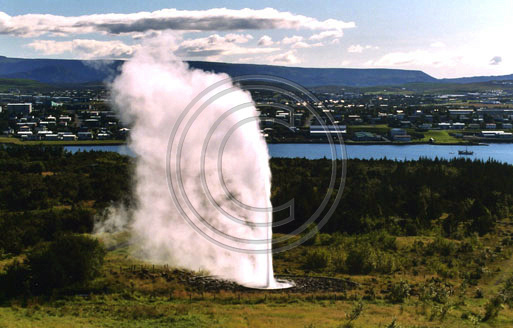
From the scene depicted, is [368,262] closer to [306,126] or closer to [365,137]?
[365,137]

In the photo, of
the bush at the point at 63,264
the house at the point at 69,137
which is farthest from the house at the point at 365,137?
the bush at the point at 63,264

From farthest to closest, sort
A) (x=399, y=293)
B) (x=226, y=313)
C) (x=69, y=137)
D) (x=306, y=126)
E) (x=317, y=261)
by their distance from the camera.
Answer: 1. (x=306, y=126)
2. (x=69, y=137)
3. (x=317, y=261)
4. (x=399, y=293)
5. (x=226, y=313)

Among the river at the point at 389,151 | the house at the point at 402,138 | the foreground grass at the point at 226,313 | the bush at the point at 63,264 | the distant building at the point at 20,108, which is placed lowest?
the river at the point at 389,151

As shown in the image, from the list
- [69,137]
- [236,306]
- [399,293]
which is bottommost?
[69,137]

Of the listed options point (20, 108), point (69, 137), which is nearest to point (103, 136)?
point (69, 137)

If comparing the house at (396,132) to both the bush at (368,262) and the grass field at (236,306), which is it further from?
the grass field at (236,306)

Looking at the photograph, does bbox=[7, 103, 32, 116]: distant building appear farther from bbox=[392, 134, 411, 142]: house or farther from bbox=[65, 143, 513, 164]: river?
bbox=[392, 134, 411, 142]: house
